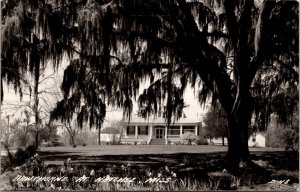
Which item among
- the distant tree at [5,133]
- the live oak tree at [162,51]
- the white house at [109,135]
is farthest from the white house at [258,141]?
the distant tree at [5,133]

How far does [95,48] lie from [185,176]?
301 centimetres

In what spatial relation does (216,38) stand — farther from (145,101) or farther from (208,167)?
(208,167)

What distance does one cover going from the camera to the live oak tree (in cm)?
848

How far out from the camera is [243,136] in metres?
9.70

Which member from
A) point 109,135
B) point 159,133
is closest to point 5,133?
point 109,135

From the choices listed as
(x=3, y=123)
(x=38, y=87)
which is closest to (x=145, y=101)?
(x=38, y=87)

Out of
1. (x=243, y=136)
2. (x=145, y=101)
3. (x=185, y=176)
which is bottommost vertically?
(x=185, y=176)

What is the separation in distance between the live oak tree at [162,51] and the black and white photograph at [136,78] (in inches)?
0.9

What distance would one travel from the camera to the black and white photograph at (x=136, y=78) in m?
8.02

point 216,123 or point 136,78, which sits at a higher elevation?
point 136,78

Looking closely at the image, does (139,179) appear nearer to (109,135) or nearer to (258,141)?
(109,135)

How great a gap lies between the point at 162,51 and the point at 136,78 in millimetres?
860

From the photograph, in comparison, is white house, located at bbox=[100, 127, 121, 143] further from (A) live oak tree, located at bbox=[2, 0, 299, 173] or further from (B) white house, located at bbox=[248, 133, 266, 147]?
(B) white house, located at bbox=[248, 133, 266, 147]

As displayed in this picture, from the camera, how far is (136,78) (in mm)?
9992
